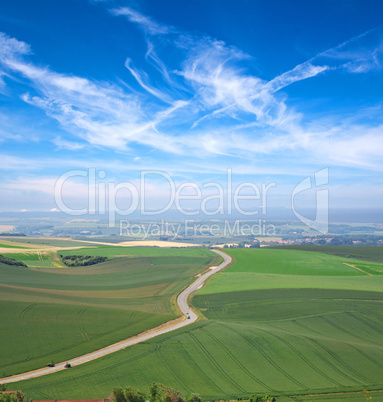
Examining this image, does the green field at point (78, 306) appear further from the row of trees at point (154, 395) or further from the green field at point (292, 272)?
the row of trees at point (154, 395)

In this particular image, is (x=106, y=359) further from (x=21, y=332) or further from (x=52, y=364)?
(x=21, y=332)

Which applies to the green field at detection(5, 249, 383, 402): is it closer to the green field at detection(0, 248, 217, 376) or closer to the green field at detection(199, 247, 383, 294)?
the green field at detection(199, 247, 383, 294)

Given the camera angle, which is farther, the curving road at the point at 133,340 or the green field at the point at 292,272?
the green field at the point at 292,272

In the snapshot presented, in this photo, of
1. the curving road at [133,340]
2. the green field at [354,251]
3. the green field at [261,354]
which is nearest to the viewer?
the green field at [261,354]

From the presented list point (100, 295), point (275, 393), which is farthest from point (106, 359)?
point (100, 295)

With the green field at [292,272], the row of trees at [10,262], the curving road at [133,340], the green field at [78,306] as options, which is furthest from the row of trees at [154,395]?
the row of trees at [10,262]

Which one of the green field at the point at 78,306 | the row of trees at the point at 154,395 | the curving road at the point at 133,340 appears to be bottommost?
the curving road at the point at 133,340

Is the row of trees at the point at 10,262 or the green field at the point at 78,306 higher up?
the row of trees at the point at 10,262
